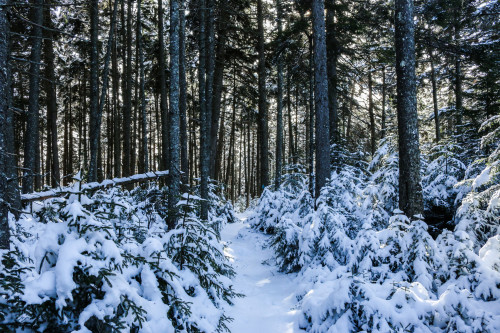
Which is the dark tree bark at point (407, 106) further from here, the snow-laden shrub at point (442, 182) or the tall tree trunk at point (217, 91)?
the tall tree trunk at point (217, 91)

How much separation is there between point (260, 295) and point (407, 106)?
513 cm

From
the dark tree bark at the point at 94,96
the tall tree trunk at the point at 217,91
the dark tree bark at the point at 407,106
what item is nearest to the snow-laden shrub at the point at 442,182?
the dark tree bark at the point at 407,106

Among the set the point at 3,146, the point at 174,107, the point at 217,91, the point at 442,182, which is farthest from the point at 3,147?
the point at 217,91

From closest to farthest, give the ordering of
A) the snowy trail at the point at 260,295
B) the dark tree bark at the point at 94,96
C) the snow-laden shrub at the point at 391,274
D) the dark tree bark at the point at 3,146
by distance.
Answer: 1. the dark tree bark at the point at 3,146
2. the snow-laden shrub at the point at 391,274
3. the snowy trail at the point at 260,295
4. the dark tree bark at the point at 94,96

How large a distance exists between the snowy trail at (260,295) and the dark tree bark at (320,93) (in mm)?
2804

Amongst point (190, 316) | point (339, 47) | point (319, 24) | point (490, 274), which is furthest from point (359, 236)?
point (339, 47)

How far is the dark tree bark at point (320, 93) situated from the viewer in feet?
29.4

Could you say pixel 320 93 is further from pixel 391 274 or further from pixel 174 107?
pixel 391 274

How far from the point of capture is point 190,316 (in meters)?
3.48

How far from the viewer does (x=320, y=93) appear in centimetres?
905

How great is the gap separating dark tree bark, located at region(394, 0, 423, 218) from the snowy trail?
3.18 m

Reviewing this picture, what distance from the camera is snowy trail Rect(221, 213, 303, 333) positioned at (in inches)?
191

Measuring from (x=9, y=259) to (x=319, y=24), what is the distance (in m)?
9.25

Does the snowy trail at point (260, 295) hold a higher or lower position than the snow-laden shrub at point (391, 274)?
lower
